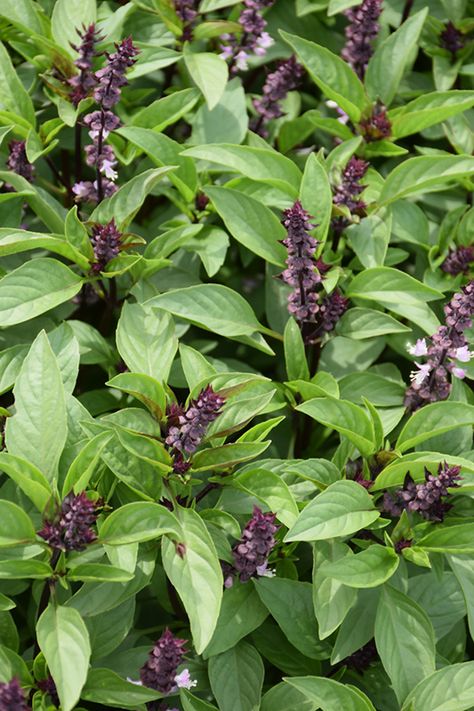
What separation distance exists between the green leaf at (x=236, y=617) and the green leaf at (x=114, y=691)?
157 millimetres

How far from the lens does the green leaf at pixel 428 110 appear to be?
6.72 ft

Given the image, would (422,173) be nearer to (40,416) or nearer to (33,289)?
(33,289)

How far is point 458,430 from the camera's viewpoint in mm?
1886

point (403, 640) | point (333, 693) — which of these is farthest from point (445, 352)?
point (333, 693)

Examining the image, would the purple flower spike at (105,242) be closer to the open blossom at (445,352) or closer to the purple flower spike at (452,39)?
the open blossom at (445,352)

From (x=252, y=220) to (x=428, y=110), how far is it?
47 centimetres

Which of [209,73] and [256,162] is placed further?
[209,73]

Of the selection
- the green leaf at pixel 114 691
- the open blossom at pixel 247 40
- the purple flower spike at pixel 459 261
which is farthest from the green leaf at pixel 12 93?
the green leaf at pixel 114 691

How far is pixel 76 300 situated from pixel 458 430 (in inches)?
34.4

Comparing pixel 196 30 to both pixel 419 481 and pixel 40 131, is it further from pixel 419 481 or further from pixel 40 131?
pixel 419 481

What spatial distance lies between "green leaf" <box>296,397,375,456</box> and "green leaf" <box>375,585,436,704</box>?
275mm

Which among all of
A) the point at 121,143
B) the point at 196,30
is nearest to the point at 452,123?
the point at 196,30

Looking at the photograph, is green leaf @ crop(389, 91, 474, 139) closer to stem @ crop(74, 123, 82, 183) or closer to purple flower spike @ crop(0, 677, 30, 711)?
stem @ crop(74, 123, 82, 183)

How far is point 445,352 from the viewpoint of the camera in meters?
1.79
